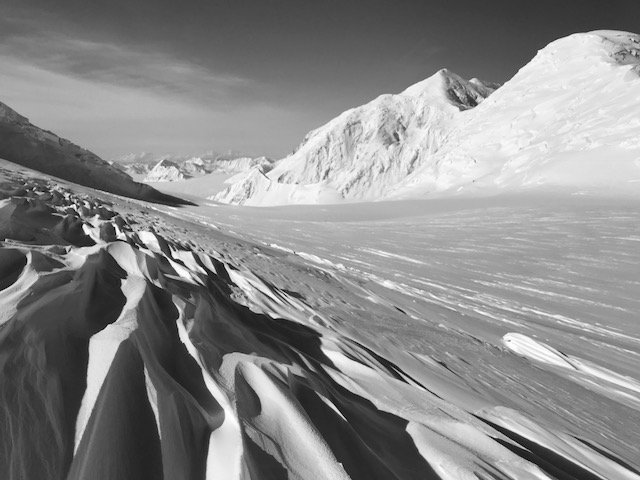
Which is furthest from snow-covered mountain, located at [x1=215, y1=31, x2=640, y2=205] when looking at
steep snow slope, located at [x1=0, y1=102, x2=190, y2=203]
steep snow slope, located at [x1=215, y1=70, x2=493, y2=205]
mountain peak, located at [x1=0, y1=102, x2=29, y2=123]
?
mountain peak, located at [x1=0, y1=102, x2=29, y2=123]

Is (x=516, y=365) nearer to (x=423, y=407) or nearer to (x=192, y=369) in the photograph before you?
(x=423, y=407)

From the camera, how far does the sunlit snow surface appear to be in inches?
46.8

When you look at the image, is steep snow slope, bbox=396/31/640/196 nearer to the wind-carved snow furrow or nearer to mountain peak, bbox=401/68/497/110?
the wind-carved snow furrow

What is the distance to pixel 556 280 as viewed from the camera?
7254mm

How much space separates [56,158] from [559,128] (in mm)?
35541

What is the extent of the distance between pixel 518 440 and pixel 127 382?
1.91 meters

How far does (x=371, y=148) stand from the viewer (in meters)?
70.5

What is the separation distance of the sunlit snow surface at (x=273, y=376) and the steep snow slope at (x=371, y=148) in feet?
196

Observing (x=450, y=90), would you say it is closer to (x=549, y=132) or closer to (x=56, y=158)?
(x=549, y=132)

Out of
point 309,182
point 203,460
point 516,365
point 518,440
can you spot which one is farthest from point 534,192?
point 309,182

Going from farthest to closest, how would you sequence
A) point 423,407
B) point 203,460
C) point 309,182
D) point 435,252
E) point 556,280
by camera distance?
1. point 309,182
2. point 435,252
3. point 556,280
4. point 423,407
5. point 203,460

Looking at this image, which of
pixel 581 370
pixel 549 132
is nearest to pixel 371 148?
pixel 549 132

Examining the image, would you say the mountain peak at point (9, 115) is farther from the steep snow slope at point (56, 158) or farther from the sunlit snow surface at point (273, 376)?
the sunlit snow surface at point (273, 376)

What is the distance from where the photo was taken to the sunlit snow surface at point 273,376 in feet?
3.90
